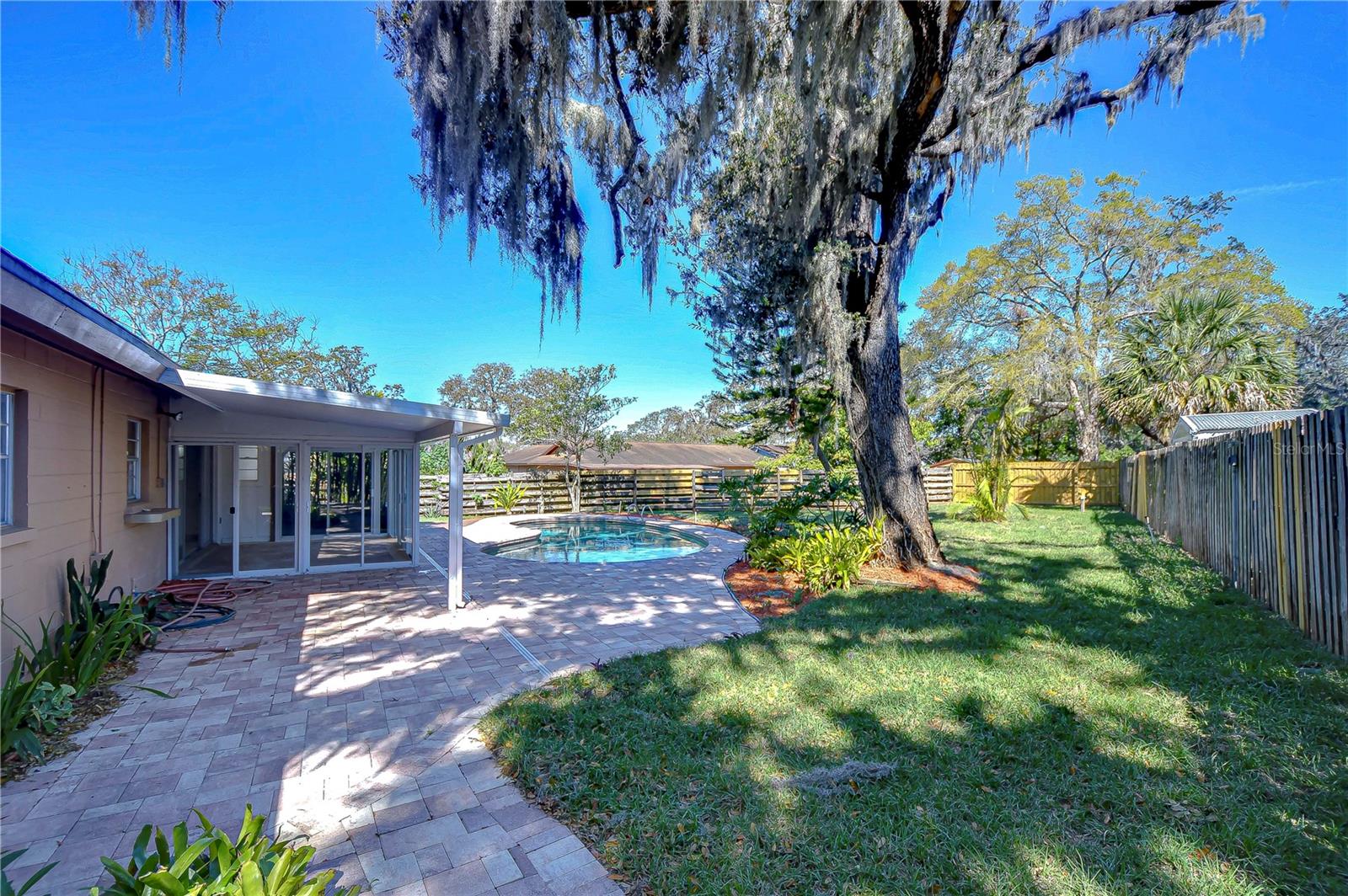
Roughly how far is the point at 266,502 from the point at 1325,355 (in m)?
33.8

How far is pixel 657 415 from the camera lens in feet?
175

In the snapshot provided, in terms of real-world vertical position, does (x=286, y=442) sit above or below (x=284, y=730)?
above

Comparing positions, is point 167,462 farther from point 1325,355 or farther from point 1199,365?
point 1325,355

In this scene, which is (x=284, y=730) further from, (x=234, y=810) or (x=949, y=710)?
(x=949, y=710)

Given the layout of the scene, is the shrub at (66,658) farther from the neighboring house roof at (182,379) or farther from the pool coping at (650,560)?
the pool coping at (650,560)

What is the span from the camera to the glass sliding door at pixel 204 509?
776 centimetres

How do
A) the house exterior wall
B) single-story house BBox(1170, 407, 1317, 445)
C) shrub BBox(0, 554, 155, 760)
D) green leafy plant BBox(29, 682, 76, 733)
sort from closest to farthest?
1. shrub BBox(0, 554, 155, 760)
2. green leafy plant BBox(29, 682, 76, 733)
3. the house exterior wall
4. single-story house BBox(1170, 407, 1317, 445)

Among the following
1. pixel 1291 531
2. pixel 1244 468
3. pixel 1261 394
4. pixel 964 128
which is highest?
pixel 964 128

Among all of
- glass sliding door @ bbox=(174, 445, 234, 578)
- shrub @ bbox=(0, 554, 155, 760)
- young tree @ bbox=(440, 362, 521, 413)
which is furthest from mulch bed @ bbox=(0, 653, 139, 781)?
young tree @ bbox=(440, 362, 521, 413)

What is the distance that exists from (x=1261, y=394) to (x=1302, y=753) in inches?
574

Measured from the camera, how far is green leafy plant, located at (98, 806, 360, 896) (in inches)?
66.6

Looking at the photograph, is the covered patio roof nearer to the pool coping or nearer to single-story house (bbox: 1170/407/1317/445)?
the pool coping

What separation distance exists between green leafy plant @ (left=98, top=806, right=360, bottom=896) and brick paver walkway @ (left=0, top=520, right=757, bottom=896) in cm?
35

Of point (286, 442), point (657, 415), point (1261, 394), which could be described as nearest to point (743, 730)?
point (286, 442)
